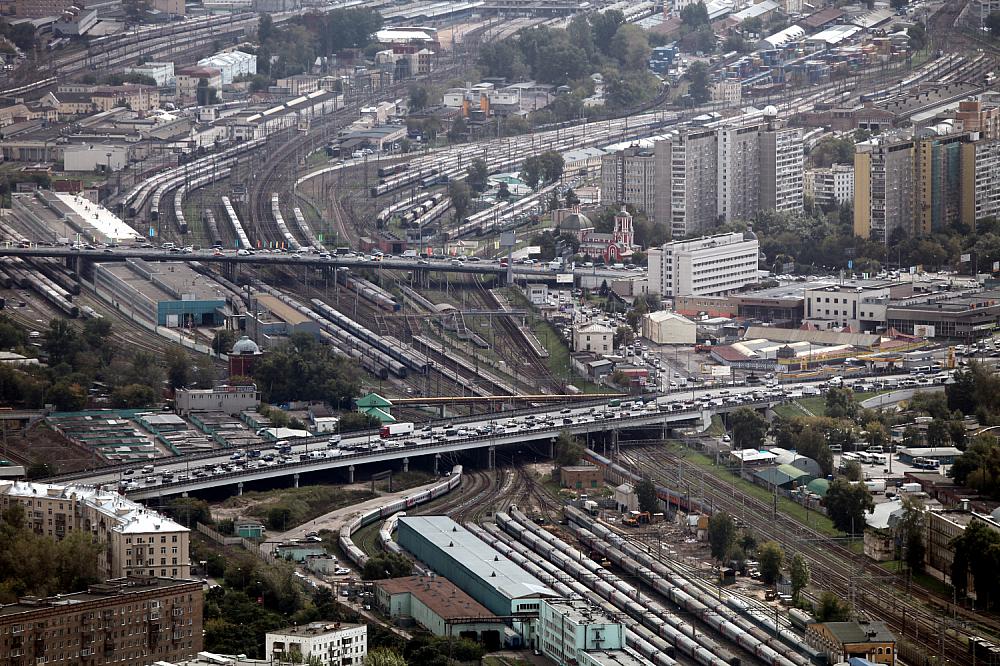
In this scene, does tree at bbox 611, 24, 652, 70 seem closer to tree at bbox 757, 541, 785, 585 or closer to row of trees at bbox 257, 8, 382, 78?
row of trees at bbox 257, 8, 382, 78

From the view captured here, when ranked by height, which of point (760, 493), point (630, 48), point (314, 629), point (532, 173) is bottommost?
point (760, 493)

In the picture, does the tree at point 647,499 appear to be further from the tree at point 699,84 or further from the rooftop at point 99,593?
the tree at point 699,84

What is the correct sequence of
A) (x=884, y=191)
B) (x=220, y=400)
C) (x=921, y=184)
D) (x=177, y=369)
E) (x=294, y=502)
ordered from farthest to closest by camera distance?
(x=921, y=184) < (x=884, y=191) < (x=177, y=369) < (x=220, y=400) < (x=294, y=502)

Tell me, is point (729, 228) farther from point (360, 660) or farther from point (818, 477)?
point (360, 660)

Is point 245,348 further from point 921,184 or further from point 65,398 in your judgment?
point 921,184


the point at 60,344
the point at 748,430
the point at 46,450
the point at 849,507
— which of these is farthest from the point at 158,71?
the point at 849,507

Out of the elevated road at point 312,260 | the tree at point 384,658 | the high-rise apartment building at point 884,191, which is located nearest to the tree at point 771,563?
the tree at point 384,658

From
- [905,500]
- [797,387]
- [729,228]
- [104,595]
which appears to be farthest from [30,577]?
[729,228]
